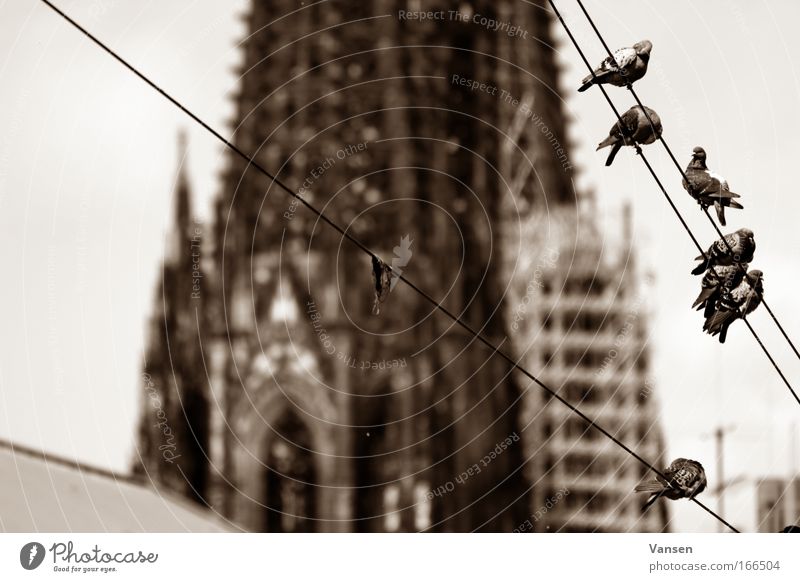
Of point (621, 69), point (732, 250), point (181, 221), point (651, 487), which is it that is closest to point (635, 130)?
point (621, 69)

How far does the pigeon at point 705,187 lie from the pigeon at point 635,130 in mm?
104

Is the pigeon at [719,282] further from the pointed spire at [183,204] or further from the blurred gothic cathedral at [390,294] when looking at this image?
the pointed spire at [183,204]

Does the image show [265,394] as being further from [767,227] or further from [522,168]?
[767,227]

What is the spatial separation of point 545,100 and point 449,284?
3.30 feet

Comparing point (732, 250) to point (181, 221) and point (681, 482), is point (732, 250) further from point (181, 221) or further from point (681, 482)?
point (181, 221)

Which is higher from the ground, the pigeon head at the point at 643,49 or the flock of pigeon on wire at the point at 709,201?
the pigeon head at the point at 643,49

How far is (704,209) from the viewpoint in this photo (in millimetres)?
3021

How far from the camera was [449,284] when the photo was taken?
7508mm

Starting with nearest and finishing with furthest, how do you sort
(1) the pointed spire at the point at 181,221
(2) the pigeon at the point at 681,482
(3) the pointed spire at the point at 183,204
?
(2) the pigeon at the point at 681,482 < (1) the pointed spire at the point at 181,221 < (3) the pointed spire at the point at 183,204
